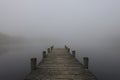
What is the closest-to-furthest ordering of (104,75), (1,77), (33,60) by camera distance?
(33,60)
(1,77)
(104,75)

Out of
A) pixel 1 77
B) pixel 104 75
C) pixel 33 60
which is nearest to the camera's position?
pixel 33 60

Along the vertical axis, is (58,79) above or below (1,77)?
above

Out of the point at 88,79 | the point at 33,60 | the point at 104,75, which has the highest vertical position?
the point at 33,60

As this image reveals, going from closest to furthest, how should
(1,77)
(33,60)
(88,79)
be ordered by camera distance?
(88,79)
(33,60)
(1,77)

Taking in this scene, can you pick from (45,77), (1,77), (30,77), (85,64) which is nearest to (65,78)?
(45,77)

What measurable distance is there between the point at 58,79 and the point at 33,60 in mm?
2930

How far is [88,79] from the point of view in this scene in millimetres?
7191

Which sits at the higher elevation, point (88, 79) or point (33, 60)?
point (33, 60)

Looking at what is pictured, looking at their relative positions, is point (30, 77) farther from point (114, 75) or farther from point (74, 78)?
point (114, 75)

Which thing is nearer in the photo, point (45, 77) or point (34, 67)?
point (45, 77)

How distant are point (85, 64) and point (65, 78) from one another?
2783mm

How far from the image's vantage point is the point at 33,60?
9.52 meters

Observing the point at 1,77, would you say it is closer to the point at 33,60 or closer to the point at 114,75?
the point at 33,60

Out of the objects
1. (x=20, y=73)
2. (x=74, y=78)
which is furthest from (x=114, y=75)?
(x=74, y=78)
